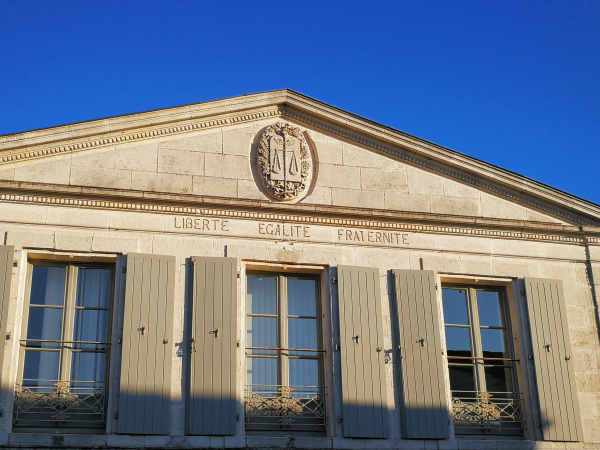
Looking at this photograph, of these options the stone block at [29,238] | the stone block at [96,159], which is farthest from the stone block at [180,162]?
the stone block at [29,238]

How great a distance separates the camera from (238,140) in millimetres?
12250

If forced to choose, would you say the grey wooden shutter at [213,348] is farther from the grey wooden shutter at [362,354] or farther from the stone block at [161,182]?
the grey wooden shutter at [362,354]

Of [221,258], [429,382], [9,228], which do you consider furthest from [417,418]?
[9,228]

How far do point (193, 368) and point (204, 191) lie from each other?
2.44m

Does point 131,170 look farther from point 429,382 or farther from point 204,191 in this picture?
point 429,382

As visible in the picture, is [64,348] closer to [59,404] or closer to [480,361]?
[59,404]

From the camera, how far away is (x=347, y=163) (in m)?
12.5

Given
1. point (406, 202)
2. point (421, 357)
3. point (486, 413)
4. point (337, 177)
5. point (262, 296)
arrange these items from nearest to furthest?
point (421, 357) < point (486, 413) < point (262, 296) < point (337, 177) < point (406, 202)

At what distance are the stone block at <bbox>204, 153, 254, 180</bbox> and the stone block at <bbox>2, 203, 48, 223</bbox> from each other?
2.20 m

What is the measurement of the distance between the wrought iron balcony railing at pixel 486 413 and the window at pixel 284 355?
1.83 meters

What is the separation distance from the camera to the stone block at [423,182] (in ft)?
41.5

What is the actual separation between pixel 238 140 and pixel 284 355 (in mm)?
3060

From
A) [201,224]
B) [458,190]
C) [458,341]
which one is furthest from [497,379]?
[201,224]

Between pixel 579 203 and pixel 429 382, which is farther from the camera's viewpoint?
pixel 579 203
